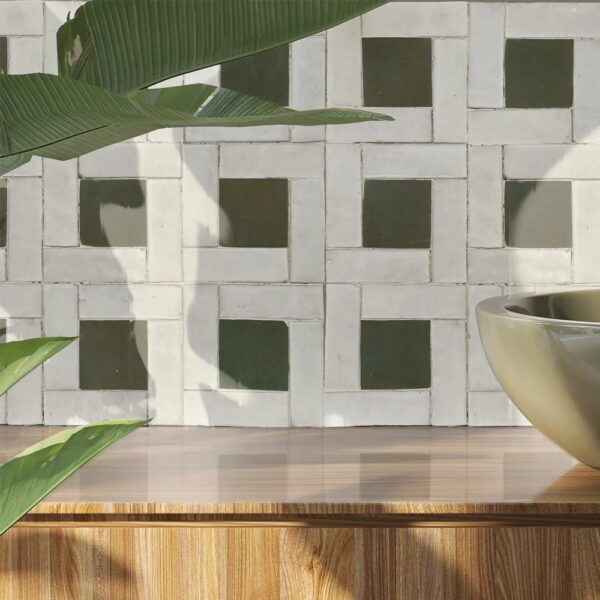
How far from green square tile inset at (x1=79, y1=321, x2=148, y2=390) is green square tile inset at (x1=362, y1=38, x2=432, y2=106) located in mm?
463

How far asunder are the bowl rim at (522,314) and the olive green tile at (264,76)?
1.38ft

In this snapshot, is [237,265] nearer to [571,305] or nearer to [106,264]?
[106,264]

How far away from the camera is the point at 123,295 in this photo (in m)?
1.14

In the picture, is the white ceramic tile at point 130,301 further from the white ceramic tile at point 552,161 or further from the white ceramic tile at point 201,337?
the white ceramic tile at point 552,161

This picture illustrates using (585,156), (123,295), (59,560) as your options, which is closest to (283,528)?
(59,560)

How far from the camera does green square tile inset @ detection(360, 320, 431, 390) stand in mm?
1144

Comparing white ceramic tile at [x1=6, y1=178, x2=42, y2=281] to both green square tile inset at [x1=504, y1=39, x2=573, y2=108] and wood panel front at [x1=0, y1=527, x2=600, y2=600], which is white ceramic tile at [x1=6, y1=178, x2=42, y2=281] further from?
green square tile inset at [x1=504, y1=39, x2=573, y2=108]

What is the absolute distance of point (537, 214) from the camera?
3.72ft

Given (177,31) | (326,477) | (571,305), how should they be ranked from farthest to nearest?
1. (571,305)
2. (326,477)
3. (177,31)

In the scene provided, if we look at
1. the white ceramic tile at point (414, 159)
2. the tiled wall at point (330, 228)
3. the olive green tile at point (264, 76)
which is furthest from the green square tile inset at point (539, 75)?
the olive green tile at point (264, 76)

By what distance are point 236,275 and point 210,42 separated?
72cm

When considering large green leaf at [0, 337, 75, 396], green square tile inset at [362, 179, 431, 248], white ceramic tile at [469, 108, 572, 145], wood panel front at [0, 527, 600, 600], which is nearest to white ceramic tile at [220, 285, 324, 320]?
green square tile inset at [362, 179, 431, 248]

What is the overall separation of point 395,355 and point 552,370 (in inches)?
15.2

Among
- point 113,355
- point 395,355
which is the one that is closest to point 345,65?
point 395,355
